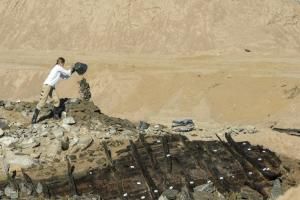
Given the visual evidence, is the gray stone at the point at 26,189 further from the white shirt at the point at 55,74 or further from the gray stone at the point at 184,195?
the white shirt at the point at 55,74

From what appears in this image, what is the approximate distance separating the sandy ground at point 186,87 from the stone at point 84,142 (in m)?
7.16

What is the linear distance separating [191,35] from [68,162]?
1866 centimetres

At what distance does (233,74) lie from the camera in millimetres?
23188

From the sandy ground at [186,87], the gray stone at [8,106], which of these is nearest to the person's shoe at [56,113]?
the gray stone at [8,106]

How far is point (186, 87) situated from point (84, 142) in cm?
1049

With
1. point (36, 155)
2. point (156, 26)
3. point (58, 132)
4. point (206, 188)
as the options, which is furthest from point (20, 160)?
point (156, 26)

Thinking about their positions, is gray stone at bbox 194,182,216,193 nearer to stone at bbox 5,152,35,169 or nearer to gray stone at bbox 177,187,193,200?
gray stone at bbox 177,187,193,200

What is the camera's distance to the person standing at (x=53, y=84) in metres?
13.3

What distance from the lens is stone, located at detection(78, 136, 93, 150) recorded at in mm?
12980

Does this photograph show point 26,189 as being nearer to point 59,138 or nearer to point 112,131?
point 59,138

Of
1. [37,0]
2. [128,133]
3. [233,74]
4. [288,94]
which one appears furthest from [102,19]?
[128,133]

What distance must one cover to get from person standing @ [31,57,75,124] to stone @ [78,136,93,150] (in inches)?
51.3

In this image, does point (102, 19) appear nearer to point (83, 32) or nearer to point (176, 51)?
point (83, 32)

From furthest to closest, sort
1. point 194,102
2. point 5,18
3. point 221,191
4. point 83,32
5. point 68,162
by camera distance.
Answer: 1. point 5,18
2. point 83,32
3. point 194,102
4. point 68,162
5. point 221,191
